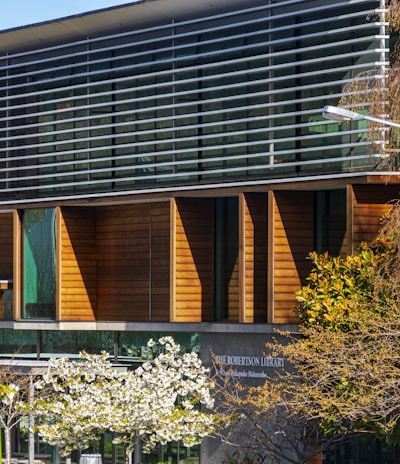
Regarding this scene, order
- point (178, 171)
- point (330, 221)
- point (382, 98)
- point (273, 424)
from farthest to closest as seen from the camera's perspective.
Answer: point (178, 171) < point (330, 221) < point (273, 424) < point (382, 98)

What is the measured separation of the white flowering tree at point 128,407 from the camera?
115 ft

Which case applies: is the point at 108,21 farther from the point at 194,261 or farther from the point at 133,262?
the point at 194,261

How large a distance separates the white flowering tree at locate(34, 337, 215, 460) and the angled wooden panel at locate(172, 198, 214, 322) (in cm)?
495

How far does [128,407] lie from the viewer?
35.3m

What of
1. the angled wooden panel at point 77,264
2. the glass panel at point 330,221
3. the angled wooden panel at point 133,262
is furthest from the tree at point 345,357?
the angled wooden panel at point 77,264

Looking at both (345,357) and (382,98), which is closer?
(345,357)

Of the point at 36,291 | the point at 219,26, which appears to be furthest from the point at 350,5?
the point at 36,291

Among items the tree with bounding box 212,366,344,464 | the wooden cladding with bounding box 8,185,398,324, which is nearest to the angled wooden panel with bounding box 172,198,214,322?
the wooden cladding with bounding box 8,185,398,324

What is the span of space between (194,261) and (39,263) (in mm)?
6359

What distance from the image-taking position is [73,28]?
4459cm

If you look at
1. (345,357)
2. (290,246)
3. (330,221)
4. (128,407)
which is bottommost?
(128,407)

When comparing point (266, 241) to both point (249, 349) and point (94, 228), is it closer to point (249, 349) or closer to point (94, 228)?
point (249, 349)

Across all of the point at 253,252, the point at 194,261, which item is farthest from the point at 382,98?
the point at 194,261

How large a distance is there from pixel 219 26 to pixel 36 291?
11.1m
